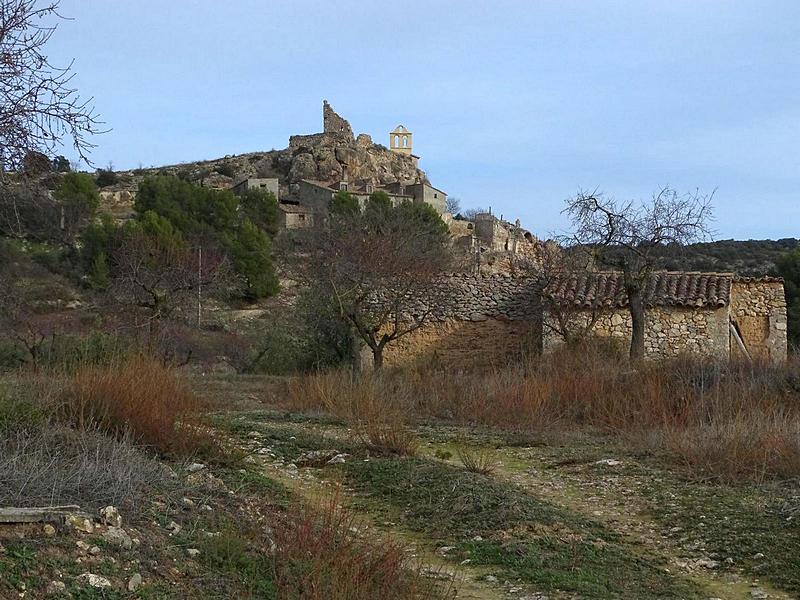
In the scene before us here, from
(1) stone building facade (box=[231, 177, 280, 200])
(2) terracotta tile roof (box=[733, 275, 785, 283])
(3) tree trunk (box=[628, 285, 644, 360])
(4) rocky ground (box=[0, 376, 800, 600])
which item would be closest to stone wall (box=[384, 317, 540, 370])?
(3) tree trunk (box=[628, 285, 644, 360])

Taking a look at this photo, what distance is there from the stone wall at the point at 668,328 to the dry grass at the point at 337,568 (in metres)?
15.8

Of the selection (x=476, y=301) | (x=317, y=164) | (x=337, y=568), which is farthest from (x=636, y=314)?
(x=317, y=164)

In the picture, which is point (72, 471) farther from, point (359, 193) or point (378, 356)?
point (359, 193)

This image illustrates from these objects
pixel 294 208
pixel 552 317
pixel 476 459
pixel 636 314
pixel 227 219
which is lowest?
pixel 476 459

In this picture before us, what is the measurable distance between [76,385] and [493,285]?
1496 cm

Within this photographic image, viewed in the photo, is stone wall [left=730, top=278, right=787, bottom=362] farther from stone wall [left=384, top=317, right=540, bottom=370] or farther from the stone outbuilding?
stone wall [left=384, top=317, right=540, bottom=370]

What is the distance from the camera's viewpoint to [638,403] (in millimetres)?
11336

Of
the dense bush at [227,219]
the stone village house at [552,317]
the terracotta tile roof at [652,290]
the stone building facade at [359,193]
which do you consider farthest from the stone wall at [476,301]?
the stone building facade at [359,193]

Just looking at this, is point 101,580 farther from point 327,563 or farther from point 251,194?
point 251,194

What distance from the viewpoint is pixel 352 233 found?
22750mm

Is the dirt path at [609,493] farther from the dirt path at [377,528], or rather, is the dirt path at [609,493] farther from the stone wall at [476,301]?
the stone wall at [476,301]

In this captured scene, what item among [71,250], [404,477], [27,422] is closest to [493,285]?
[404,477]

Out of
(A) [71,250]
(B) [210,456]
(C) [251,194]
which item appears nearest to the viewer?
(B) [210,456]

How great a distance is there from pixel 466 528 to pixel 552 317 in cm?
1453
